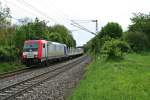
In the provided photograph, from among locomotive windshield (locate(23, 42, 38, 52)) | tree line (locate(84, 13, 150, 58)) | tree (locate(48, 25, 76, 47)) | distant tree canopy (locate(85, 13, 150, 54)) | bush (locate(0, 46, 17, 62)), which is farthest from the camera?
tree (locate(48, 25, 76, 47))

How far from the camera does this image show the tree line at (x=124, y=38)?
41347 mm

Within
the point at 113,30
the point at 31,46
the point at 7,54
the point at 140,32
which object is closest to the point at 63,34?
the point at 113,30

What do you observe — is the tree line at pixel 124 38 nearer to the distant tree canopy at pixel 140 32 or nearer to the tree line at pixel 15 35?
the distant tree canopy at pixel 140 32

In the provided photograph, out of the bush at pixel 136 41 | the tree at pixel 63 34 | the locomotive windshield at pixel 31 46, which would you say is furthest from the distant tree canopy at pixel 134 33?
the locomotive windshield at pixel 31 46

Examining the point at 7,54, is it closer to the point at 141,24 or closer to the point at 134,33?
the point at 134,33

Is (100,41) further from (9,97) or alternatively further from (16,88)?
(9,97)

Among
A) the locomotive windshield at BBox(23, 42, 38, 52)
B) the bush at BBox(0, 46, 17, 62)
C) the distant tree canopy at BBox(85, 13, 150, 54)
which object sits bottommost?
the bush at BBox(0, 46, 17, 62)

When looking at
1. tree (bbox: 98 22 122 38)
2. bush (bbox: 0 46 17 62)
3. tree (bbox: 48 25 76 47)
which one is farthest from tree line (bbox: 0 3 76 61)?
tree (bbox: 48 25 76 47)

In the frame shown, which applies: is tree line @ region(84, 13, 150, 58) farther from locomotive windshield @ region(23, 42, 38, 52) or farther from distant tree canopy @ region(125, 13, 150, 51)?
locomotive windshield @ region(23, 42, 38, 52)

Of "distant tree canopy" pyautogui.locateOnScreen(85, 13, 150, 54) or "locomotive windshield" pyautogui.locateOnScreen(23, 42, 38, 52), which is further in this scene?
"distant tree canopy" pyautogui.locateOnScreen(85, 13, 150, 54)

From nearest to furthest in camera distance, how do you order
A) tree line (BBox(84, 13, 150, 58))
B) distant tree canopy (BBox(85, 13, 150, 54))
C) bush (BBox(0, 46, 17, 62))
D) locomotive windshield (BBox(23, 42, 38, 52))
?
bush (BBox(0, 46, 17, 62)) → locomotive windshield (BBox(23, 42, 38, 52)) → tree line (BBox(84, 13, 150, 58)) → distant tree canopy (BBox(85, 13, 150, 54))

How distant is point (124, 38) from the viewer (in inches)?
3155

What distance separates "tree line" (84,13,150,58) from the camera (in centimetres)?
4135

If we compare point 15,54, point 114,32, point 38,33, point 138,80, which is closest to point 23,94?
point 138,80
